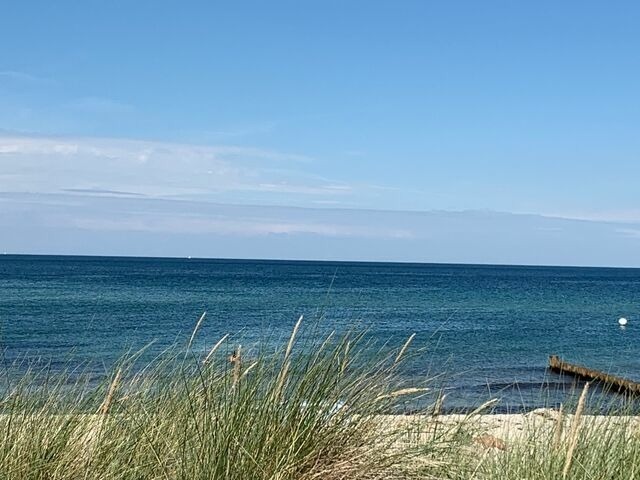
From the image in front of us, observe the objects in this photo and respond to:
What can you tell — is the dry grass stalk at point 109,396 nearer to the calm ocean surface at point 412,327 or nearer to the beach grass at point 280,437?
the beach grass at point 280,437

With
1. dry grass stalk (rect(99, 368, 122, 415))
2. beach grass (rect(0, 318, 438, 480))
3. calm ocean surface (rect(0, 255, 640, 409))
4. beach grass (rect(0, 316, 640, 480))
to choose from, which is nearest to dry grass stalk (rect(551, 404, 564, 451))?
beach grass (rect(0, 316, 640, 480))

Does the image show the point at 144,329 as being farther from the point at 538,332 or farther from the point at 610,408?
the point at 610,408

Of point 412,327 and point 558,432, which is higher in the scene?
point 558,432

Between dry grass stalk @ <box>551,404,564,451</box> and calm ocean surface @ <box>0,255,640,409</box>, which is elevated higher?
dry grass stalk @ <box>551,404,564,451</box>

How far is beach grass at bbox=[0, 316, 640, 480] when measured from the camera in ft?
13.6

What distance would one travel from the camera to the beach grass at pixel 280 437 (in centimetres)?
414

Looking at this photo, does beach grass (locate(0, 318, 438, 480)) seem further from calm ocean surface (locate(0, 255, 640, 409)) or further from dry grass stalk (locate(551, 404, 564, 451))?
calm ocean surface (locate(0, 255, 640, 409))

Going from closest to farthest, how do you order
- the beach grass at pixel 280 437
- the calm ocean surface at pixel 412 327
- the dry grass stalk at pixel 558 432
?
the dry grass stalk at pixel 558 432
the beach grass at pixel 280 437
the calm ocean surface at pixel 412 327

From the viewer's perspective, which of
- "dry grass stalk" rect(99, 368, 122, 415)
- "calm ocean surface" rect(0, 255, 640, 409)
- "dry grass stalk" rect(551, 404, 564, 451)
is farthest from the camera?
"calm ocean surface" rect(0, 255, 640, 409)

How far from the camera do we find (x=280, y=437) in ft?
14.0

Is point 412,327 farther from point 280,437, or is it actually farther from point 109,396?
point 109,396

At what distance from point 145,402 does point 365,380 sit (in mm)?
1323

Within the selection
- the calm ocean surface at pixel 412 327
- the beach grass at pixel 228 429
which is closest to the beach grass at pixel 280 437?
the beach grass at pixel 228 429

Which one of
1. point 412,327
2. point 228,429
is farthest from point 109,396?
point 412,327
